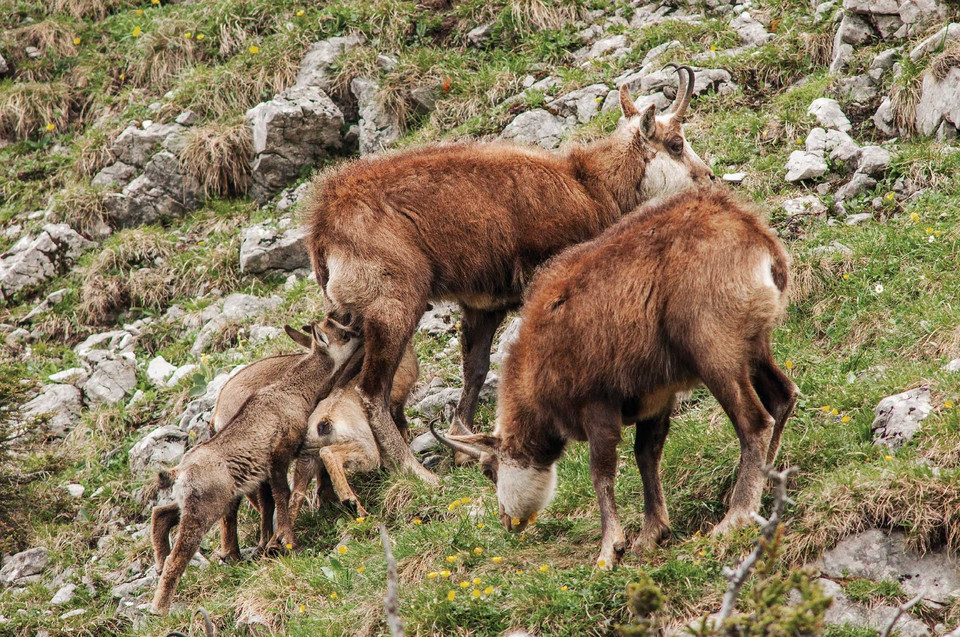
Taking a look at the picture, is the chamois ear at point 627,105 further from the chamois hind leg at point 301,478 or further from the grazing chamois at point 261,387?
the chamois hind leg at point 301,478

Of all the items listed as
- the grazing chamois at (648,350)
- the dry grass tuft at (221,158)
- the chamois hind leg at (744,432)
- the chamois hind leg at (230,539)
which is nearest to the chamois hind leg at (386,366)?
the chamois hind leg at (230,539)

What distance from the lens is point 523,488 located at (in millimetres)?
6086

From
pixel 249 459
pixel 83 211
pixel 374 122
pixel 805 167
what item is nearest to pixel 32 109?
pixel 83 211

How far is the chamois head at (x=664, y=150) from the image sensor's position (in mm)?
7848

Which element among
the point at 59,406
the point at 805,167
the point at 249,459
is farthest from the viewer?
the point at 59,406

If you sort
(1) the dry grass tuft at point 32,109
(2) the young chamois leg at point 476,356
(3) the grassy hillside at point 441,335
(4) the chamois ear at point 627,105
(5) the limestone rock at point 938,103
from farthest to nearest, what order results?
(1) the dry grass tuft at point 32,109, (5) the limestone rock at point 938,103, (4) the chamois ear at point 627,105, (2) the young chamois leg at point 476,356, (3) the grassy hillside at point 441,335

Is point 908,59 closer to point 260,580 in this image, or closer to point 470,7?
point 470,7

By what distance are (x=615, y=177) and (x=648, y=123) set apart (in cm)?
51

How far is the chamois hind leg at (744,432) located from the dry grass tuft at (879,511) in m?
0.27

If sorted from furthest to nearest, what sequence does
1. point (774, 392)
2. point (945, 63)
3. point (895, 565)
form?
1. point (945, 63)
2. point (774, 392)
3. point (895, 565)

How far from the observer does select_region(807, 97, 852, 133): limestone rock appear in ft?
30.5

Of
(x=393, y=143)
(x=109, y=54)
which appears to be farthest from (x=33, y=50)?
(x=393, y=143)

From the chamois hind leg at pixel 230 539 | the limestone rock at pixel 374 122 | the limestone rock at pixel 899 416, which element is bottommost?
the chamois hind leg at pixel 230 539

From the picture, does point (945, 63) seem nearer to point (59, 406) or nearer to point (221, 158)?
point (221, 158)
